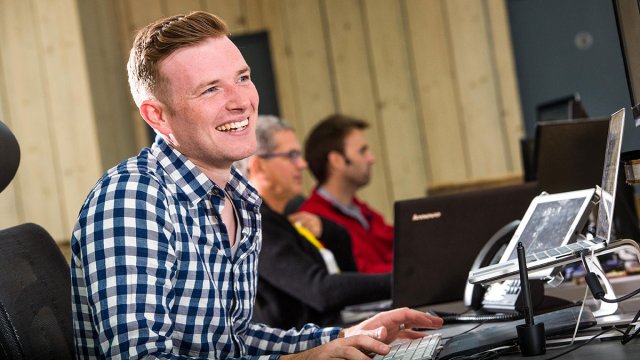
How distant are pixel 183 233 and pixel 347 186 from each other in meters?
2.67

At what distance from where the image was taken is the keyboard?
1.51 meters

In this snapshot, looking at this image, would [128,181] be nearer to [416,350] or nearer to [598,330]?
[416,350]

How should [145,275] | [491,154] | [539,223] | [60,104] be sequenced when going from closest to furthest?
[145,275] → [539,223] → [60,104] → [491,154]

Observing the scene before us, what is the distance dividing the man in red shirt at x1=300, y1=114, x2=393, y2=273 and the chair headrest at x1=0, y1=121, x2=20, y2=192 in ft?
7.53

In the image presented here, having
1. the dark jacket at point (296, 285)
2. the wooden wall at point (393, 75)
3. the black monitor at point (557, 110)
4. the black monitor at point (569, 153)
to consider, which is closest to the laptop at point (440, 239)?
the black monitor at point (569, 153)

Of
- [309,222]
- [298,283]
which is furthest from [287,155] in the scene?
[298,283]

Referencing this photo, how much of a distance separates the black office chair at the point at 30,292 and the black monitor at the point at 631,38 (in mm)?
1182

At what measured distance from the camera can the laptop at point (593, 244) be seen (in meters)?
1.57

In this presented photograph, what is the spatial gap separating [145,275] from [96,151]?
3244mm

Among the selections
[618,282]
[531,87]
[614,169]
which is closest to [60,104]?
[531,87]

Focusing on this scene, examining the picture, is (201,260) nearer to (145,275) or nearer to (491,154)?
(145,275)

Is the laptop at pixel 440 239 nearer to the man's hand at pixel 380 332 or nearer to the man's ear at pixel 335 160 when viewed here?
the man's hand at pixel 380 332

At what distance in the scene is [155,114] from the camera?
68.1 inches

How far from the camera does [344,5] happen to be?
5594mm
